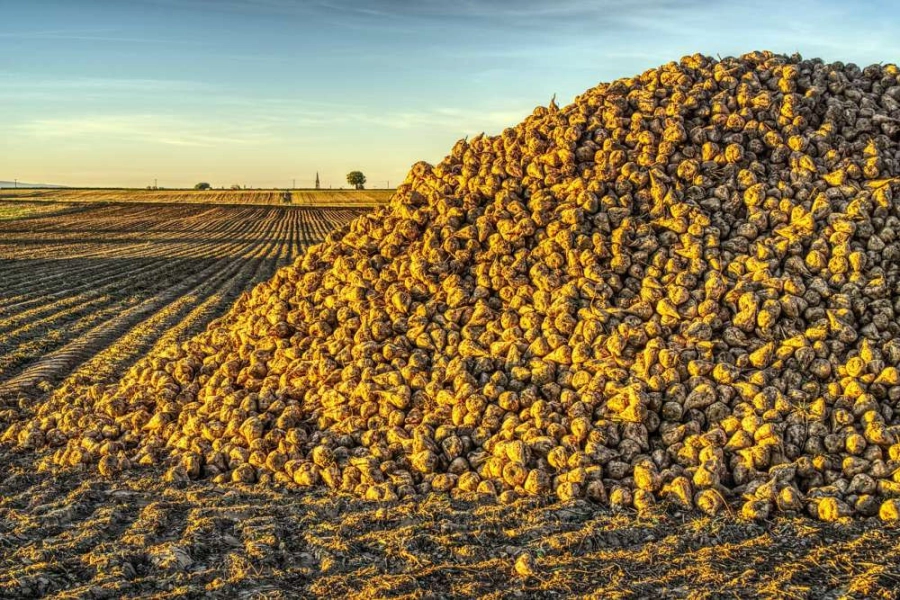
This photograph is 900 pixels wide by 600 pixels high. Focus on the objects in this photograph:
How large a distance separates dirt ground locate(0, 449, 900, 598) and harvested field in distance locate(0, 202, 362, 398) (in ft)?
13.2

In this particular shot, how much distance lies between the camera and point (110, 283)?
14.7 m

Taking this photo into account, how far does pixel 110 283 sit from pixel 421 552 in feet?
43.0

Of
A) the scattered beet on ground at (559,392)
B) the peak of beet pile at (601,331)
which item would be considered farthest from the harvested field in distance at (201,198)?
the scattered beet on ground at (559,392)

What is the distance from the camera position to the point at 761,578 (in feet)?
10.6

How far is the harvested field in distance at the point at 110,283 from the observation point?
8.70m

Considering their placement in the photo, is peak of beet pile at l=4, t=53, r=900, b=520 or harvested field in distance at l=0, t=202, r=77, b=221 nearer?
peak of beet pile at l=4, t=53, r=900, b=520

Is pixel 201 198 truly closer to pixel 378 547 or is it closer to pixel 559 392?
pixel 559 392

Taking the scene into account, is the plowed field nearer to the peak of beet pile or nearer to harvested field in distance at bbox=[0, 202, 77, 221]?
the peak of beet pile

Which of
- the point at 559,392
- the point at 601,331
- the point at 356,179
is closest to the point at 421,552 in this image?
the point at 559,392

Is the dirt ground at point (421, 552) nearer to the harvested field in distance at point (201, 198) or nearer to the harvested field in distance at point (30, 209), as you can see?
the harvested field in distance at point (30, 209)

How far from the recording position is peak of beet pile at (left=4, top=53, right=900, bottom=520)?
161 inches

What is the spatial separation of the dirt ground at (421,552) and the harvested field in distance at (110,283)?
402 cm

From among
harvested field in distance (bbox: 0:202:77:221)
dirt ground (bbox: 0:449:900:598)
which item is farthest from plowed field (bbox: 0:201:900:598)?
harvested field in distance (bbox: 0:202:77:221)

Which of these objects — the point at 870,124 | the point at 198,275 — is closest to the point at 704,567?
the point at 870,124
